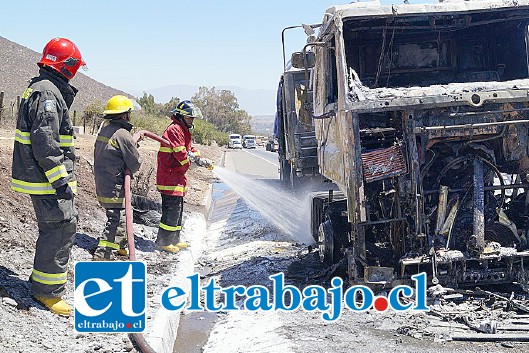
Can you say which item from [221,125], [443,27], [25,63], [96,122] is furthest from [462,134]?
[221,125]

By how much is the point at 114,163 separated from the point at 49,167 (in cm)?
220

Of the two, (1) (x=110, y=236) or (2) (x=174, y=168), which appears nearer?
(1) (x=110, y=236)

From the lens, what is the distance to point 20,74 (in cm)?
7338

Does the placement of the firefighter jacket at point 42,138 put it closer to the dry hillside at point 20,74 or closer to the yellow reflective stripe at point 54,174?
the yellow reflective stripe at point 54,174

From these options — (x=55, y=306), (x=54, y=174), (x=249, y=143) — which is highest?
(x=54, y=174)

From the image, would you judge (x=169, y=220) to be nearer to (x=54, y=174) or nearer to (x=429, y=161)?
(x=54, y=174)

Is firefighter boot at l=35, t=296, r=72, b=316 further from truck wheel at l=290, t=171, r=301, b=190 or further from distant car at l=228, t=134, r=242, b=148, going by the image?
distant car at l=228, t=134, r=242, b=148

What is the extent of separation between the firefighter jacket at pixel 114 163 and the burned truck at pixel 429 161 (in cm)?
227

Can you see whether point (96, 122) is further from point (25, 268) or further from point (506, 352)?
point (506, 352)

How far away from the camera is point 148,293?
649 centimetres

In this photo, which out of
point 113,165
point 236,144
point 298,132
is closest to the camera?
point 113,165

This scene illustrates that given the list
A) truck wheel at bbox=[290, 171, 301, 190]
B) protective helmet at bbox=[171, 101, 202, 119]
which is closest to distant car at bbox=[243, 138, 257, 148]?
truck wheel at bbox=[290, 171, 301, 190]

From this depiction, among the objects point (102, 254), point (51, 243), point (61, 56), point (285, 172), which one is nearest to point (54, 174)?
point (51, 243)

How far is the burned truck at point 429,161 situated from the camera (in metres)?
5.85
